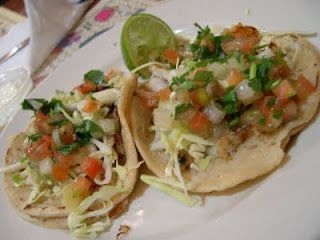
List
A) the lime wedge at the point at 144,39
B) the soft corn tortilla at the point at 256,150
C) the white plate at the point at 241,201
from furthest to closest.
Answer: the lime wedge at the point at 144,39, the soft corn tortilla at the point at 256,150, the white plate at the point at 241,201

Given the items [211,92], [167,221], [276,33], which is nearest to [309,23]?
[276,33]

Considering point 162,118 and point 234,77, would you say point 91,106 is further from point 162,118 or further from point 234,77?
point 234,77

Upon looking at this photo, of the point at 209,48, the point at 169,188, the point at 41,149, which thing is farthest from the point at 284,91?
the point at 41,149

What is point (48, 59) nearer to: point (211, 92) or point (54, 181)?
point (54, 181)

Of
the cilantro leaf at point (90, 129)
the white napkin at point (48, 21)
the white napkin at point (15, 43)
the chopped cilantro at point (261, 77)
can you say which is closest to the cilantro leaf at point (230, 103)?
the chopped cilantro at point (261, 77)

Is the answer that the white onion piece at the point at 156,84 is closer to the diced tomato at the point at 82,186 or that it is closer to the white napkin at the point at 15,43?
the diced tomato at the point at 82,186

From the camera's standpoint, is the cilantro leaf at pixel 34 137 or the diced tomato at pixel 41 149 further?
the cilantro leaf at pixel 34 137

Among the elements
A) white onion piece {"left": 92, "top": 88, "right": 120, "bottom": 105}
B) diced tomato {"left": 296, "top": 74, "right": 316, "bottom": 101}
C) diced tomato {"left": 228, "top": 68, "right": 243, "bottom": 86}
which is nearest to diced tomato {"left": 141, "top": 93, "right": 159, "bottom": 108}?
white onion piece {"left": 92, "top": 88, "right": 120, "bottom": 105}
